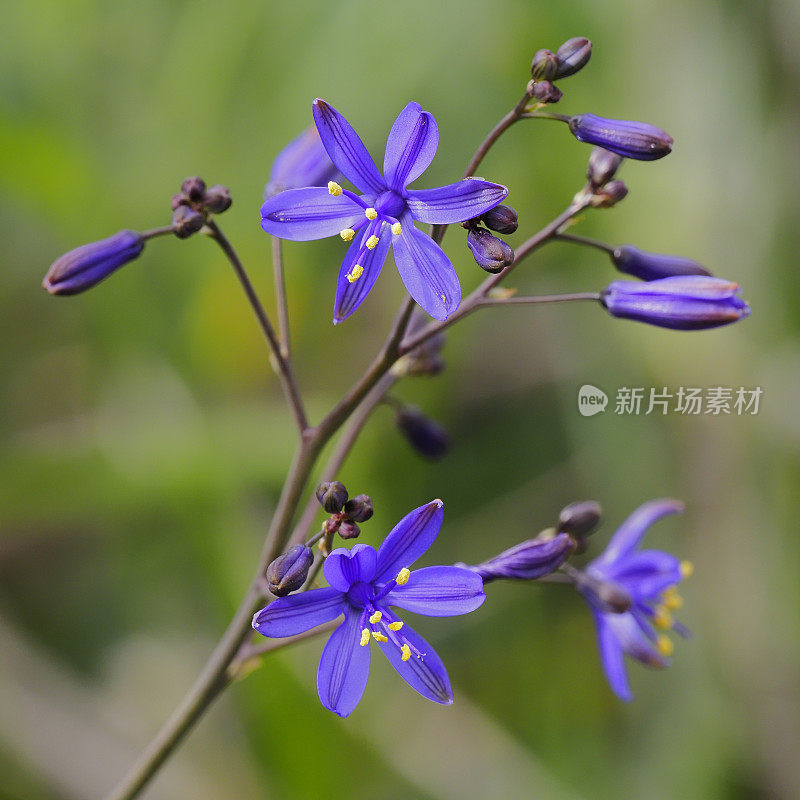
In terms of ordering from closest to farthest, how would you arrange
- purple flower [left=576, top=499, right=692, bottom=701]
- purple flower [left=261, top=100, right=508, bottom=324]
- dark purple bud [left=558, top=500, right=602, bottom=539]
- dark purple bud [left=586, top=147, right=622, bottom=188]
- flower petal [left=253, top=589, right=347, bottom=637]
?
1. flower petal [left=253, top=589, right=347, bottom=637]
2. purple flower [left=261, top=100, right=508, bottom=324]
3. dark purple bud [left=586, top=147, right=622, bottom=188]
4. dark purple bud [left=558, top=500, right=602, bottom=539]
5. purple flower [left=576, top=499, right=692, bottom=701]

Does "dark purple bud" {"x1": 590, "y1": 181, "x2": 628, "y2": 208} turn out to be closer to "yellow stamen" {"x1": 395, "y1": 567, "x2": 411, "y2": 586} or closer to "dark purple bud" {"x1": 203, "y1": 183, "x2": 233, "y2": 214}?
"dark purple bud" {"x1": 203, "y1": 183, "x2": 233, "y2": 214}

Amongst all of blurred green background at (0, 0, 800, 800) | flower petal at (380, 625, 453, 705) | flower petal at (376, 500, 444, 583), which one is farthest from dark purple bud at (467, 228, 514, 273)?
blurred green background at (0, 0, 800, 800)

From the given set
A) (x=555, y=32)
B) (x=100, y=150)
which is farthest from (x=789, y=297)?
(x=100, y=150)

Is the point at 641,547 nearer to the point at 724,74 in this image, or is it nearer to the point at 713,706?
the point at 713,706

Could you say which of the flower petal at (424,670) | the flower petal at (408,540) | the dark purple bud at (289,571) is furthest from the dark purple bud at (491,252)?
the flower petal at (424,670)

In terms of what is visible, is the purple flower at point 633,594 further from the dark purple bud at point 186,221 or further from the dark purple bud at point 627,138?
the dark purple bud at point 186,221

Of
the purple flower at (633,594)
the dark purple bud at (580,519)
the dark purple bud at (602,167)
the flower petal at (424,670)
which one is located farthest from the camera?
the purple flower at (633,594)
